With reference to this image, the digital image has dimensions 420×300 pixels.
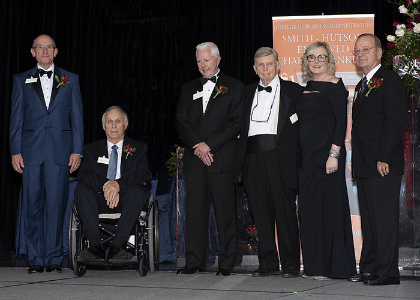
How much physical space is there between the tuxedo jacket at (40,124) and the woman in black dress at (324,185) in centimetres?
171

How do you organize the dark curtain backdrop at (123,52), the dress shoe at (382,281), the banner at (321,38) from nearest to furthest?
the dress shoe at (382,281) → the banner at (321,38) → the dark curtain backdrop at (123,52)

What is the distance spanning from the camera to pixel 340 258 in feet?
11.5

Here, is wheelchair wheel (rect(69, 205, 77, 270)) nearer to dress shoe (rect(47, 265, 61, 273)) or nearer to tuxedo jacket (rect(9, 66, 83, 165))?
dress shoe (rect(47, 265, 61, 273))

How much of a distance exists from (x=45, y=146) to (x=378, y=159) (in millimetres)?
2335

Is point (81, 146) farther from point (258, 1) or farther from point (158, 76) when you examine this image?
point (258, 1)

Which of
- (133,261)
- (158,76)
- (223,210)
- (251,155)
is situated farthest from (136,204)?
(158,76)

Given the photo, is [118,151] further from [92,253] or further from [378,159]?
[378,159]

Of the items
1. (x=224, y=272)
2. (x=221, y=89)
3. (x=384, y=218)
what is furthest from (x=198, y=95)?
(x=384, y=218)

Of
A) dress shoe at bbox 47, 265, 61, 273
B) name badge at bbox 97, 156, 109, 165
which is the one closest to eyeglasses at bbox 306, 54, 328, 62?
name badge at bbox 97, 156, 109, 165

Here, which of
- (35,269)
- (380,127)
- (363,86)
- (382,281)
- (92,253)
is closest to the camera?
(382,281)

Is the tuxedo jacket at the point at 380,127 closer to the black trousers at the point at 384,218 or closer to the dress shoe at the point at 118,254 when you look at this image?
the black trousers at the point at 384,218

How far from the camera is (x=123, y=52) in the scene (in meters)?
6.33

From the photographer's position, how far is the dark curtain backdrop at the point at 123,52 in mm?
6098

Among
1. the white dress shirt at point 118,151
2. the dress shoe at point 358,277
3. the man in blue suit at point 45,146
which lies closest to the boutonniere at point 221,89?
the white dress shirt at point 118,151
